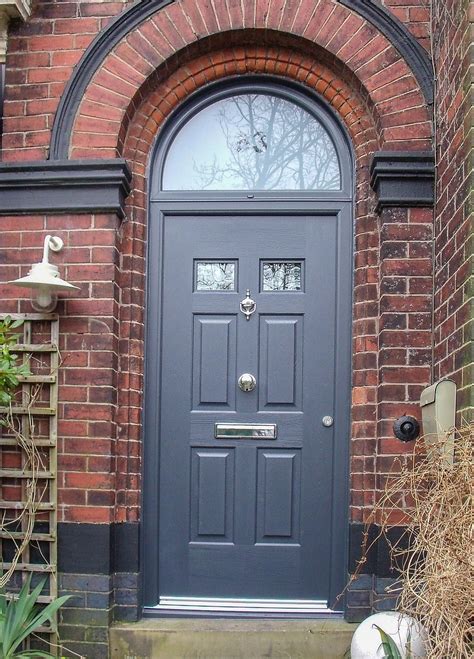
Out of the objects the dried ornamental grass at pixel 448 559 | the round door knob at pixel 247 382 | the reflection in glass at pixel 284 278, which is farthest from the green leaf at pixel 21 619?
the reflection in glass at pixel 284 278

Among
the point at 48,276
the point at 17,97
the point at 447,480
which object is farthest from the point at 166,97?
the point at 447,480

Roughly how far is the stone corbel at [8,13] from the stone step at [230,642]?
10.9ft

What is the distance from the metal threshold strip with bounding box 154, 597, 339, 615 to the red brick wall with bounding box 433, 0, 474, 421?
1492mm

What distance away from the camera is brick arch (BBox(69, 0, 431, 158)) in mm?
4238

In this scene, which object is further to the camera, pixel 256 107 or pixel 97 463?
pixel 256 107

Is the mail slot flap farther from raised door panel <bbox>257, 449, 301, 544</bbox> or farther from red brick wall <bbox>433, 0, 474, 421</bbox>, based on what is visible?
red brick wall <bbox>433, 0, 474, 421</bbox>

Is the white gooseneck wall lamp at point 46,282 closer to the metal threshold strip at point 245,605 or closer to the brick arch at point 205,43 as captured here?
the brick arch at point 205,43

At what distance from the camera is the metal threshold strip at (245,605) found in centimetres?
430

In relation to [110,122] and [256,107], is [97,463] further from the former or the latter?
[256,107]

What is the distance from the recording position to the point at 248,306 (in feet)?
14.5

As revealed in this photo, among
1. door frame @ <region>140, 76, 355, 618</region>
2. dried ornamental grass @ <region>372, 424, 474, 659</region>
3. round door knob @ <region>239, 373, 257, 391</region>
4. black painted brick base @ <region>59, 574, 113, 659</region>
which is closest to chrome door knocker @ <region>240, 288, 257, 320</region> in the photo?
round door knob @ <region>239, 373, 257, 391</region>

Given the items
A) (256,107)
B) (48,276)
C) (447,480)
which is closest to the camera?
(447,480)

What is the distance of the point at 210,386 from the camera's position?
4.43m

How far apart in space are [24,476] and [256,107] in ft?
8.29
